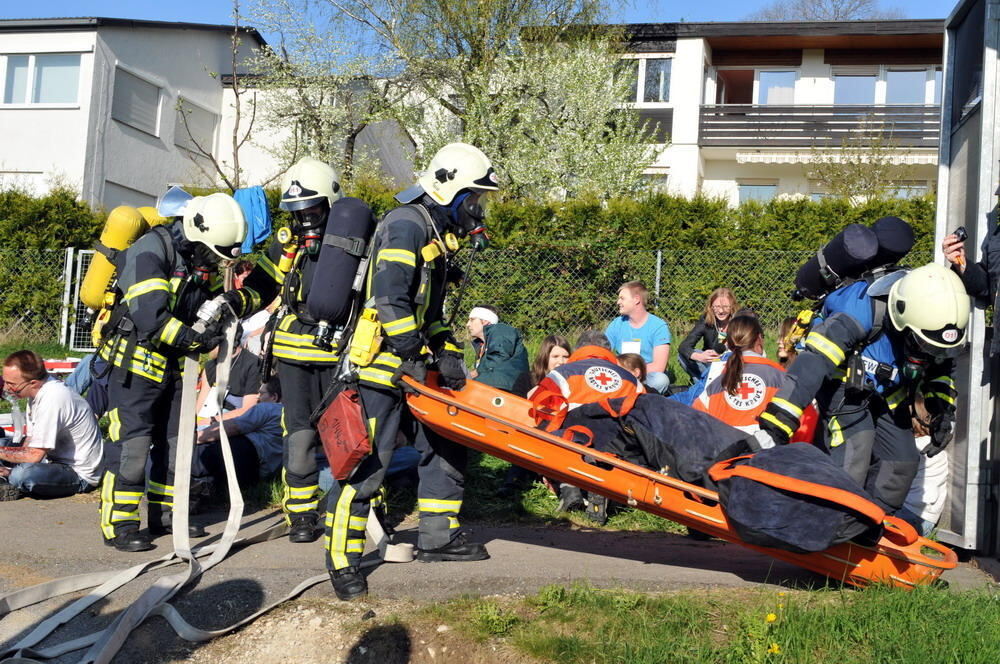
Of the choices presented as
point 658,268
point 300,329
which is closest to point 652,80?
point 658,268

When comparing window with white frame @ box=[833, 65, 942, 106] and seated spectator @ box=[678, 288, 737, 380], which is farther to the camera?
window with white frame @ box=[833, 65, 942, 106]

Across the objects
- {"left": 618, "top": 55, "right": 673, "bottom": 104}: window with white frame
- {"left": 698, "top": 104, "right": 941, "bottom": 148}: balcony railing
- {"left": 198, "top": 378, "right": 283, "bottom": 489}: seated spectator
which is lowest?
{"left": 198, "top": 378, "right": 283, "bottom": 489}: seated spectator

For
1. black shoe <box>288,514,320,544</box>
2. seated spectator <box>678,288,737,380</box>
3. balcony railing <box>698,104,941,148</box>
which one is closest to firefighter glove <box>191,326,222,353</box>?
black shoe <box>288,514,320,544</box>

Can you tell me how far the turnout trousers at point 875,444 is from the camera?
210 inches

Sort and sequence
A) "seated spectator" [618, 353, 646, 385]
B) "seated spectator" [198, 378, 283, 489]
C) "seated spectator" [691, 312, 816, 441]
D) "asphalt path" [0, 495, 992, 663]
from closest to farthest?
1. "asphalt path" [0, 495, 992, 663]
2. "seated spectator" [691, 312, 816, 441]
3. "seated spectator" [198, 378, 283, 489]
4. "seated spectator" [618, 353, 646, 385]

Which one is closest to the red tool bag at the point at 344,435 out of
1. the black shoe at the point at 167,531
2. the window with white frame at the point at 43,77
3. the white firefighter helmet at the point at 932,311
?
the black shoe at the point at 167,531

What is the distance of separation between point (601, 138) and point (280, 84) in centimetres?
846

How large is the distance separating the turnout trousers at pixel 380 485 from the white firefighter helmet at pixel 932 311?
2483mm

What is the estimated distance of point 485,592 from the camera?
199 inches

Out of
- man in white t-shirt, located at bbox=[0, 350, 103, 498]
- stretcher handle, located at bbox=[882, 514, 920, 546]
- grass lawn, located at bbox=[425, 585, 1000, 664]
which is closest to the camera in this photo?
grass lawn, located at bbox=[425, 585, 1000, 664]

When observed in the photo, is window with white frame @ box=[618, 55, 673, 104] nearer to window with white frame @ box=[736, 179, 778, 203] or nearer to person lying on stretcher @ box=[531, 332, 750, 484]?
window with white frame @ box=[736, 179, 778, 203]

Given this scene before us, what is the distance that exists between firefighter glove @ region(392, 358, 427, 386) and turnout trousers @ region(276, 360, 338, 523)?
0.73m

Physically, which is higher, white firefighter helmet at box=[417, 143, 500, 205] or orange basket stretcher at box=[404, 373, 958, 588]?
white firefighter helmet at box=[417, 143, 500, 205]

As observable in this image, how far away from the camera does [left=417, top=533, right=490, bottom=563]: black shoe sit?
554cm
